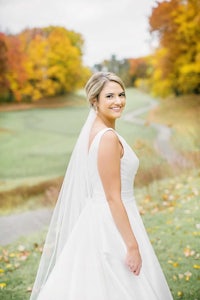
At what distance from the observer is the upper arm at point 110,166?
5.84 feet

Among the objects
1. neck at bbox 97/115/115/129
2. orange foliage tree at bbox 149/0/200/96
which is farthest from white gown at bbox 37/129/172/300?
orange foliage tree at bbox 149/0/200/96

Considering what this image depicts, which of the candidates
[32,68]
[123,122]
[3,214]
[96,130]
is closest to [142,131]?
[123,122]

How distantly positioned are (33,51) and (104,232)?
3.17m

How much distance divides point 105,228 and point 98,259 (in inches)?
5.4

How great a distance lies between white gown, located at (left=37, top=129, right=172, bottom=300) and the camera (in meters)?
1.88

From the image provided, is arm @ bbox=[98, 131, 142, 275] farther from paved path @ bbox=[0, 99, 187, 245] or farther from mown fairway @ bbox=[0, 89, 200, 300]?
paved path @ bbox=[0, 99, 187, 245]

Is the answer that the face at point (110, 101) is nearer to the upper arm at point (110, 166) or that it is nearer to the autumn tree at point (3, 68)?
the upper arm at point (110, 166)

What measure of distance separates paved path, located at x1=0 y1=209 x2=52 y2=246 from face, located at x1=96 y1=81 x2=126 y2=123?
2640 mm

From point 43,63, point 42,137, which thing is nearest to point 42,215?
point 42,137

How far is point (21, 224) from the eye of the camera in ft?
14.5

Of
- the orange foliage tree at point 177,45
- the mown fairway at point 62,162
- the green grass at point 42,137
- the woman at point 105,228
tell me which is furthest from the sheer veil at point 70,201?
the orange foliage tree at point 177,45

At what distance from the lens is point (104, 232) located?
192cm

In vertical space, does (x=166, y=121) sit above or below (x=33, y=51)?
below

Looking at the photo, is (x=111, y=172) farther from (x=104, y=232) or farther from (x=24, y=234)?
(x=24, y=234)
